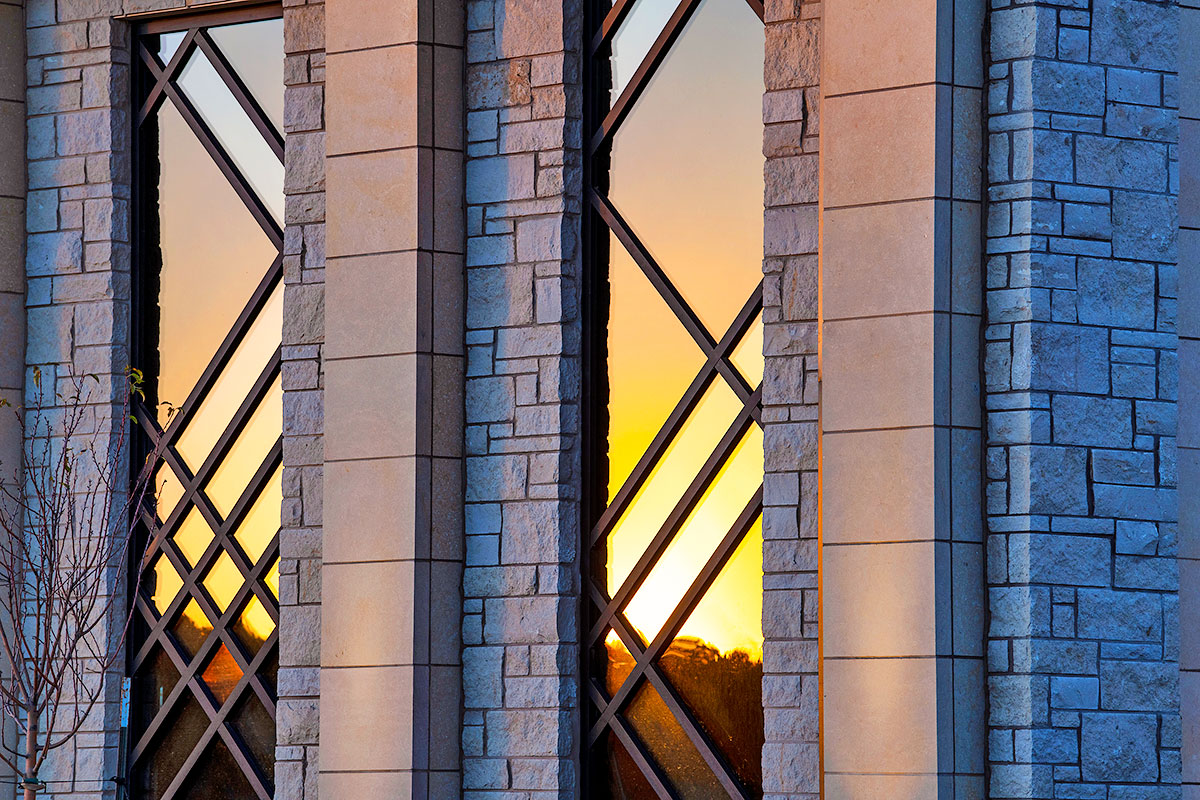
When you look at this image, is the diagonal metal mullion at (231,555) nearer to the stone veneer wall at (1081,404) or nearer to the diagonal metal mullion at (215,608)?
the diagonal metal mullion at (215,608)

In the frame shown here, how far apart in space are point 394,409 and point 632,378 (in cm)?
134

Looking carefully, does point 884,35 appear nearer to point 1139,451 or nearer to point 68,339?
point 1139,451

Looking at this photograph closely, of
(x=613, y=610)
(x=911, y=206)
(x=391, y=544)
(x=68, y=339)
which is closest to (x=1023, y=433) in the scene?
(x=911, y=206)

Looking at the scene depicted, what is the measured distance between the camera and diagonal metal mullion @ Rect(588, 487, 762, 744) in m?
9.52

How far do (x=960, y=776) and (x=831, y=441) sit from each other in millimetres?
1666

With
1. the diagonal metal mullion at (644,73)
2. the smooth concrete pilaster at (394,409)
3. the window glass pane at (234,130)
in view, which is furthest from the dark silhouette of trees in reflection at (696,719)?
the window glass pane at (234,130)

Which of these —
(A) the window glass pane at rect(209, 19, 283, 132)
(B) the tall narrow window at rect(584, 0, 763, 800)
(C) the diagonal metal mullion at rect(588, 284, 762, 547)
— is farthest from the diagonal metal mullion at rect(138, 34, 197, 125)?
(C) the diagonal metal mullion at rect(588, 284, 762, 547)

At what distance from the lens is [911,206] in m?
8.48

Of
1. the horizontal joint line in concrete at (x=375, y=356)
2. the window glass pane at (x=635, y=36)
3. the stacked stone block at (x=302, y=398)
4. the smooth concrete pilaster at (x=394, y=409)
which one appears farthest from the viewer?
the stacked stone block at (x=302, y=398)

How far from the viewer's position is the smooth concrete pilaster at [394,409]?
32.0ft

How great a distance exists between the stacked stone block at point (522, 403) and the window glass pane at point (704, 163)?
1.27 feet

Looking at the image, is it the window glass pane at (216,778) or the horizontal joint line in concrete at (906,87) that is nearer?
the horizontal joint line in concrete at (906,87)

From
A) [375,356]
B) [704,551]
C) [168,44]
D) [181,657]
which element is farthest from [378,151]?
[181,657]

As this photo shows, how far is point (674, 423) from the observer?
32.3ft
